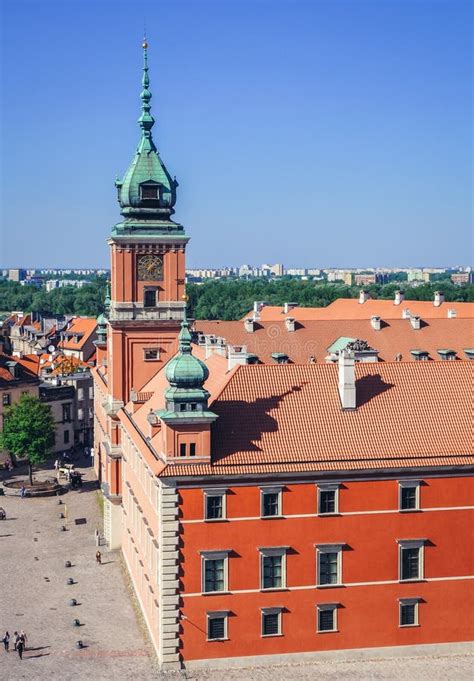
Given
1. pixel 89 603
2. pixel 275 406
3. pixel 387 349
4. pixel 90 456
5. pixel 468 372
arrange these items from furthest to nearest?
pixel 90 456
pixel 387 349
pixel 89 603
pixel 468 372
pixel 275 406

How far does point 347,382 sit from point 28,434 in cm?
4217

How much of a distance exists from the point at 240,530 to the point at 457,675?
10.8 m

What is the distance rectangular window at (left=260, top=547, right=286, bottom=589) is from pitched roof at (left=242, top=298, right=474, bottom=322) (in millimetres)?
46230

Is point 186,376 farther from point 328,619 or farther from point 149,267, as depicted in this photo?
point 149,267

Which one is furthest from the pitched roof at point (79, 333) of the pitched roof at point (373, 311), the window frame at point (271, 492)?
the window frame at point (271, 492)

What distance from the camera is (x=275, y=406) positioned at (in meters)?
48.6

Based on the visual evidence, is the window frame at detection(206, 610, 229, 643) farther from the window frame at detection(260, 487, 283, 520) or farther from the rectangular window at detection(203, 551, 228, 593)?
the window frame at detection(260, 487, 283, 520)

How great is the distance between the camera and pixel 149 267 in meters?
66.4

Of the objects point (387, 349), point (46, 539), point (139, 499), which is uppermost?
point (387, 349)

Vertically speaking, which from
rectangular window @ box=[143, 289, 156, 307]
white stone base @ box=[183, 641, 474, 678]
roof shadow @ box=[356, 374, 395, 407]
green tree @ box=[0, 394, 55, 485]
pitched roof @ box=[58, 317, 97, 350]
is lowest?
white stone base @ box=[183, 641, 474, 678]

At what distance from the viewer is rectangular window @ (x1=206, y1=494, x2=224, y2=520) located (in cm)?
4594

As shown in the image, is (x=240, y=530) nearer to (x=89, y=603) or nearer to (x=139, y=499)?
(x=139, y=499)

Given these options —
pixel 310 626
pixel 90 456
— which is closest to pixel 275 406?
pixel 310 626

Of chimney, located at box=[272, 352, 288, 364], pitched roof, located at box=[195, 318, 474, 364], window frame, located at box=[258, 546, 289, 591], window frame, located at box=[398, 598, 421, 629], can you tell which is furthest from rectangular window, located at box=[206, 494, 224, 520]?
pitched roof, located at box=[195, 318, 474, 364]
